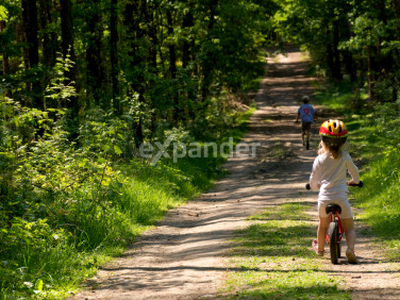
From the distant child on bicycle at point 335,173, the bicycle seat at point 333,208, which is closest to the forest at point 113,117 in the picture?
the distant child on bicycle at point 335,173

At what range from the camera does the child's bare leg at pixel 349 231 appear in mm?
7512

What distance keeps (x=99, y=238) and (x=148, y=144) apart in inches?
337

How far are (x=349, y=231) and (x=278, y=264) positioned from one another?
43.8 inches

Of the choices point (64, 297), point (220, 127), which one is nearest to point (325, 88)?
point (220, 127)

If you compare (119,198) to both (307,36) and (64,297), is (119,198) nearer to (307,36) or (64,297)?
(64,297)

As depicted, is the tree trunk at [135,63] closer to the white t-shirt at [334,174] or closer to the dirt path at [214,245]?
the dirt path at [214,245]

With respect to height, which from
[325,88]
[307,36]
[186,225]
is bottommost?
[186,225]

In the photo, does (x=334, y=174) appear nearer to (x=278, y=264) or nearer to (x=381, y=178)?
(x=278, y=264)

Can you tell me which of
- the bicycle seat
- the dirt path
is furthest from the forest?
the bicycle seat

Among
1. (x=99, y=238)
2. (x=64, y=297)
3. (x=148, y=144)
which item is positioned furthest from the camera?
(x=148, y=144)

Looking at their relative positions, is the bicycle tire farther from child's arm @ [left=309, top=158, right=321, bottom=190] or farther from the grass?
child's arm @ [left=309, top=158, right=321, bottom=190]

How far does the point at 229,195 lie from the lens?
16016 mm

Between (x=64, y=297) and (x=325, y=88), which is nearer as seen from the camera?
(x=64, y=297)

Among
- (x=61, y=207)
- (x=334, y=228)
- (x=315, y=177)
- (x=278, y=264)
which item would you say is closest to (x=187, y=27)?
(x=61, y=207)
